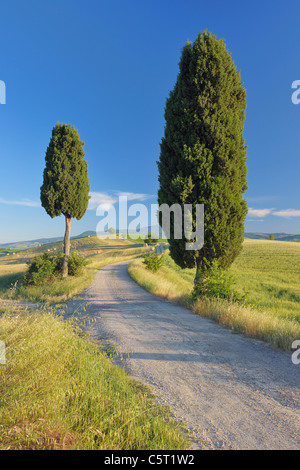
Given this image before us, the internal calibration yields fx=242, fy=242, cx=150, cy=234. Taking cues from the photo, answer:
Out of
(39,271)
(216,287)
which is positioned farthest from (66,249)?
(216,287)

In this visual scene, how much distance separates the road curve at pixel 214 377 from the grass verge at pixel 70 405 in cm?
41

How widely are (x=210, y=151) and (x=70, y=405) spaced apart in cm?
1027

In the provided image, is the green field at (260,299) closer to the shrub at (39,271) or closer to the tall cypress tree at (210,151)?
the tall cypress tree at (210,151)

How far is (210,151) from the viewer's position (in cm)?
1066

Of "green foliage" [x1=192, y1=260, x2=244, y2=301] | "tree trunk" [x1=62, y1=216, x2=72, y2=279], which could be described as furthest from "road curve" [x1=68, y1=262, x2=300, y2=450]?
"tree trunk" [x1=62, y1=216, x2=72, y2=279]

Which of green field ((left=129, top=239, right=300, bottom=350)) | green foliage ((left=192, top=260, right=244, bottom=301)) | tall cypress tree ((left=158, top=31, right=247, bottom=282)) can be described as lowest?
green field ((left=129, top=239, right=300, bottom=350))

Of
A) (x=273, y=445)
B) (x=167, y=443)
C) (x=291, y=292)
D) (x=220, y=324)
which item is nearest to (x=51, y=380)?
(x=167, y=443)

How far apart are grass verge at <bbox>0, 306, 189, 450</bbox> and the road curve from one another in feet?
1.34

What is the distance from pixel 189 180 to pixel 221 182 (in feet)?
4.61

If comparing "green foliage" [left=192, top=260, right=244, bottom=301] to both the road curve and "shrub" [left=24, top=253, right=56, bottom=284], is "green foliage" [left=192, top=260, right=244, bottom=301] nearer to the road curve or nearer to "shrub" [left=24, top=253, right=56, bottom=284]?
the road curve

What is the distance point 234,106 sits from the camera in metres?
11.4

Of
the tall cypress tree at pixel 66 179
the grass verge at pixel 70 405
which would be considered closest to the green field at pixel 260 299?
the grass verge at pixel 70 405

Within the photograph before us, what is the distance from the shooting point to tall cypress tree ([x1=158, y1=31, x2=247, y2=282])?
1055 cm

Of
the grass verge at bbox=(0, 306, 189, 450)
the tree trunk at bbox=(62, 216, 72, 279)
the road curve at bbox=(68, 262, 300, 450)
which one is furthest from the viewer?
the tree trunk at bbox=(62, 216, 72, 279)
